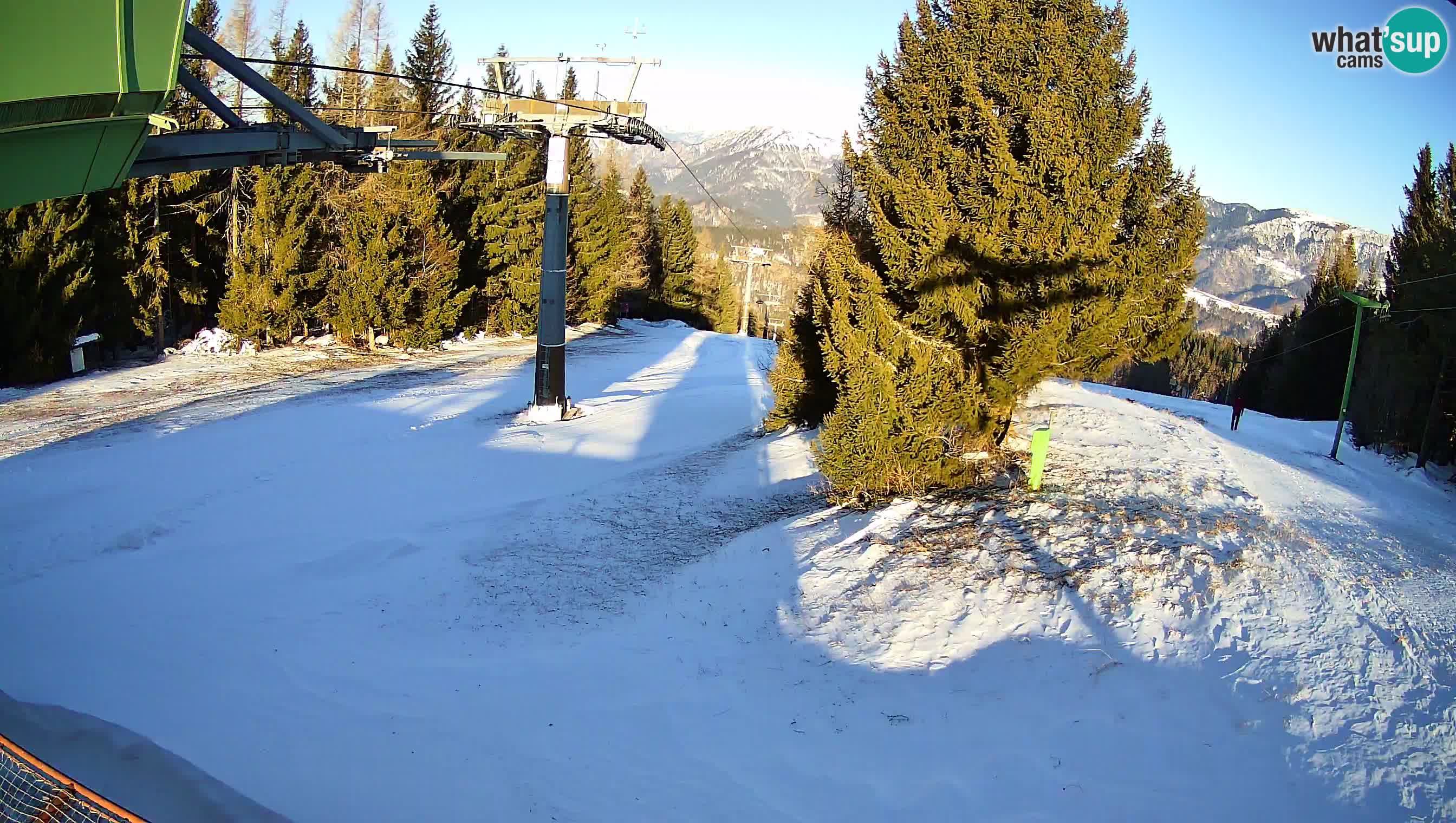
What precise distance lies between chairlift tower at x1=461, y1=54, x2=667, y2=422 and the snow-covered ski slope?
4.83 meters

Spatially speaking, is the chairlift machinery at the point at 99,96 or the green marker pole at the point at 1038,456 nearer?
the chairlift machinery at the point at 99,96

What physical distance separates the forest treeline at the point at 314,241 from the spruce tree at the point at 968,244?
10.2 m

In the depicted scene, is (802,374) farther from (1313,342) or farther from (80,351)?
(1313,342)

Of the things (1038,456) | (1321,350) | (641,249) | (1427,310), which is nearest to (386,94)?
(641,249)

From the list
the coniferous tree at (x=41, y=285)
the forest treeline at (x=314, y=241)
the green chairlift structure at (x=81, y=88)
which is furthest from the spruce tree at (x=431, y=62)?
the green chairlift structure at (x=81, y=88)

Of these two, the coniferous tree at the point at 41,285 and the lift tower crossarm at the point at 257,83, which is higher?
the lift tower crossarm at the point at 257,83

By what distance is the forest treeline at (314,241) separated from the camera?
18.8 metres

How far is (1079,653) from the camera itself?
6609 millimetres

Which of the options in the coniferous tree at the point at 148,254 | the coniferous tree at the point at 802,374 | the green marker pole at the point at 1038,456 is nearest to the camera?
the green marker pole at the point at 1038,456

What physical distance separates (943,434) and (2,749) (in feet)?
30.9

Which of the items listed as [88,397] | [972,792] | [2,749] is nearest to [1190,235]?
[972,792]

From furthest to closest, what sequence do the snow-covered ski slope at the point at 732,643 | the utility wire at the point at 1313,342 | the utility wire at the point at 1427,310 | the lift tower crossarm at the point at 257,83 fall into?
the utility wire at the point at 1313,342 → the utility wire at the point at 1427,310 → the lift tower crossarm at the point at 257,83 → the snow-covered ski slope at the point at 732,643

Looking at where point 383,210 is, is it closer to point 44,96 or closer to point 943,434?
point 943,434

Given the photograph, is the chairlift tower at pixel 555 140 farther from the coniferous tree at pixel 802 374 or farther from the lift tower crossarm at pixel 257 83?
the lift tower crossarm at pixel 257 83
